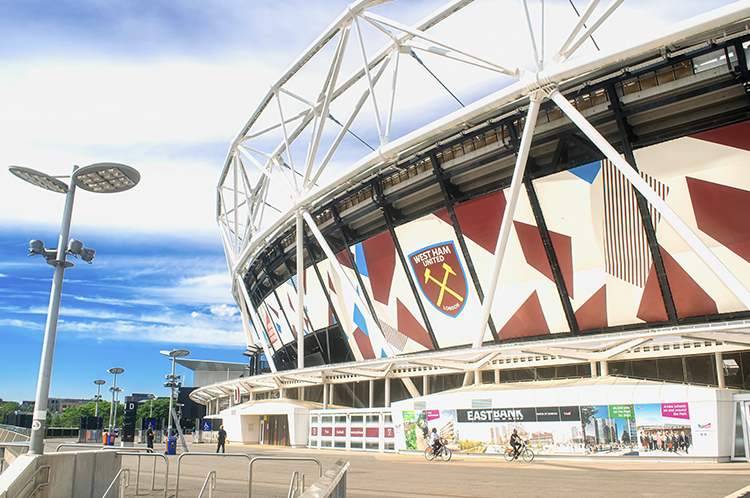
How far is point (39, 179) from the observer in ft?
38.3

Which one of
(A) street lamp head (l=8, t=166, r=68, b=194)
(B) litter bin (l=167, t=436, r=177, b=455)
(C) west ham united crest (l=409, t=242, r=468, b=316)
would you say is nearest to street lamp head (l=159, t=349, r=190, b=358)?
(B) litter bin (l=167, t=436, r=177, b=455)

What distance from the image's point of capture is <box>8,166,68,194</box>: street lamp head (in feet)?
37.6

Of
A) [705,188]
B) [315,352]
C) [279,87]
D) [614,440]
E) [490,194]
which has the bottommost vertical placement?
[614,440]

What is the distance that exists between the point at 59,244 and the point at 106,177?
177 cm

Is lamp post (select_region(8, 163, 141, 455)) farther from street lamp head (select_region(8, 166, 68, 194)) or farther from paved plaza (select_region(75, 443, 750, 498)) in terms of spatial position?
paved plaza (select_region(75, 443, 750, 498))

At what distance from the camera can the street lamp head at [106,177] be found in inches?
445

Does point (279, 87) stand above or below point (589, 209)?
above

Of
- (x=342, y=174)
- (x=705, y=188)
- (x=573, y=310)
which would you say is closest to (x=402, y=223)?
(x=342, y=174)

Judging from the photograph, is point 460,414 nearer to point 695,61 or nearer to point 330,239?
point 330,239

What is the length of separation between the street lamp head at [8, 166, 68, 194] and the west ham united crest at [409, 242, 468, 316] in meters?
18.2

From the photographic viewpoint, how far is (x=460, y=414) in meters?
24.1

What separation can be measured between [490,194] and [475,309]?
227 inches

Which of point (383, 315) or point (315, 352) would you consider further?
point (315, 352)

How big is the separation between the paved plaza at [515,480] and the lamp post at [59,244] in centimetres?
405
